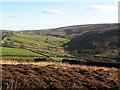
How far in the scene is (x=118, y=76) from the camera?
653 inches

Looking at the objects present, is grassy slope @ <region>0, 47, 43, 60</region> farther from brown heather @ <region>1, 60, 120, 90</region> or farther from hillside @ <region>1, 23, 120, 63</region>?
brown heather @ <region>1, 60, 120, 90</region>

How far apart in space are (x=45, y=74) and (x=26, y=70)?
213 centimetres

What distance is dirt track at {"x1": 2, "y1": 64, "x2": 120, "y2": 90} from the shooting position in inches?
519

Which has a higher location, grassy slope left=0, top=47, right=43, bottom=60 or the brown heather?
the brown heather

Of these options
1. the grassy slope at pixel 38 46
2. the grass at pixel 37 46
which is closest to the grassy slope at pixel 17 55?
the grassy slope at pixel 38 46

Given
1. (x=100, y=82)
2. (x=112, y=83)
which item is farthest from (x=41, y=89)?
(x=112, y=83)

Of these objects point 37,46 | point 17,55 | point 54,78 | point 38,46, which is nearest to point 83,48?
point 38,46

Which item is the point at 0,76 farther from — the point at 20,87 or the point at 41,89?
the point at 41,89

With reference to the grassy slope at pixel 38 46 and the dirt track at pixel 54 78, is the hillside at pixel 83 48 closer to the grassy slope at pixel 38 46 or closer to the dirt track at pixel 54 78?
the grassy slope at pixel 38 46

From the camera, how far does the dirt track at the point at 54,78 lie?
43.2ft

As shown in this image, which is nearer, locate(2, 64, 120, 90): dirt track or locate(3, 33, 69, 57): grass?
locate(2, 64, 120, 90): dirt track

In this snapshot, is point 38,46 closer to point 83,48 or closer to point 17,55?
point 83,48

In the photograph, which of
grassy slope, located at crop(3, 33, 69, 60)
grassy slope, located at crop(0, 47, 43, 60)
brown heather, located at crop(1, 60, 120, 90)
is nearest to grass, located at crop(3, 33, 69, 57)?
grassy slope, located at crop(3, 33, 69, 60)

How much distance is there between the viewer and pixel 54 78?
1498 centimetres
